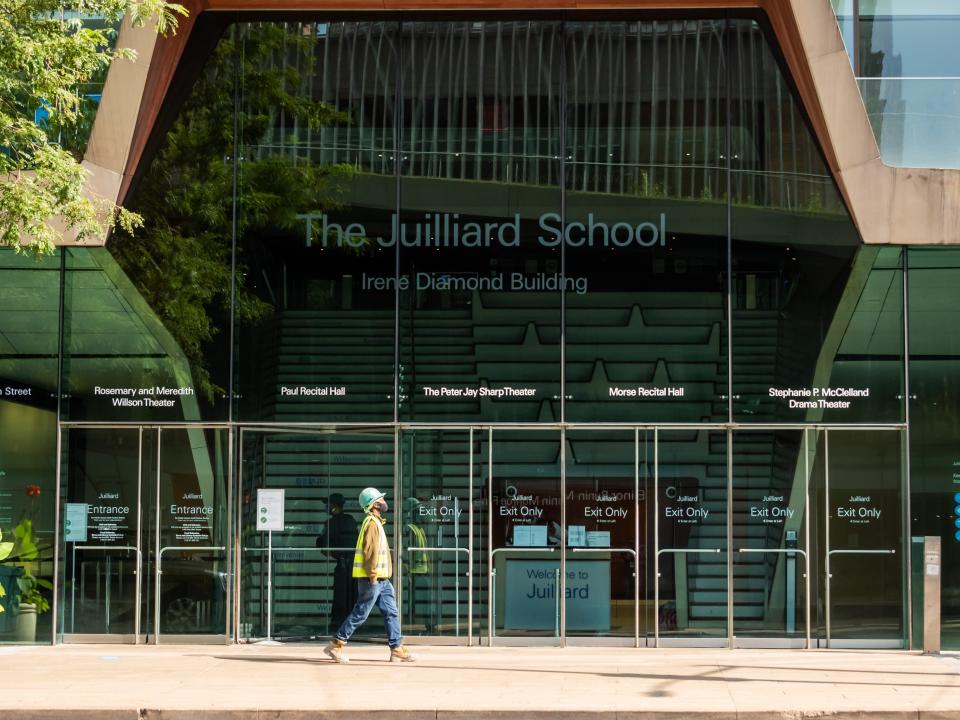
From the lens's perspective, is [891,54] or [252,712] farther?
[891,54]

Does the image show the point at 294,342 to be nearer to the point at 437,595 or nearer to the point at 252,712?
the point at 437,595

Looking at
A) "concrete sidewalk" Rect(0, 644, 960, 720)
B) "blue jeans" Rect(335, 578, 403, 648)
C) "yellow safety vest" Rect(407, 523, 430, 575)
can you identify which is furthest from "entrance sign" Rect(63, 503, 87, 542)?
"yellow safety vest" Rect(407, 523, 430, 575)

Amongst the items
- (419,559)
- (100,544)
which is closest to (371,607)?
(419,559)

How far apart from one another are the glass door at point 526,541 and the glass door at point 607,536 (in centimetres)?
16

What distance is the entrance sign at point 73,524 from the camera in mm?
15570

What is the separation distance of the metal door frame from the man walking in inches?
88.0

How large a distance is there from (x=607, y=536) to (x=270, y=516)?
389 centimetres

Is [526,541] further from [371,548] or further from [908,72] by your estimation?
[908,72]

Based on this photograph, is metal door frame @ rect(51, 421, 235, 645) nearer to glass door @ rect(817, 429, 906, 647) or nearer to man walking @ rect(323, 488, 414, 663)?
man walking @ rect(323, 488, 414, 663)

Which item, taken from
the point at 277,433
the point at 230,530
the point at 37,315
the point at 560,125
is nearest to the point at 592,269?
the point at 560,125

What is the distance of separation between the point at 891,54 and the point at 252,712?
10.5m

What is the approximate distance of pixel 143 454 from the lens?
15703mm

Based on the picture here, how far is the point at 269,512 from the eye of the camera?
15.8 meters

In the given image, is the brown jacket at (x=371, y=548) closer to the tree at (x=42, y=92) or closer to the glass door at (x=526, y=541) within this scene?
the glass door at (x=526, y=541)
